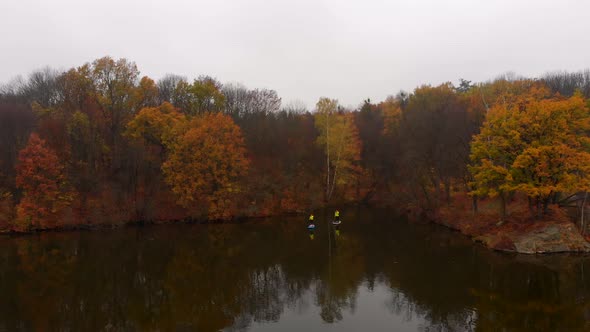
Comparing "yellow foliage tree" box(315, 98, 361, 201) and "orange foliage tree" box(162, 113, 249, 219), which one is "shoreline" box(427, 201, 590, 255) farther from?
"orange foliage tree" box(162, 113, 249, 219)

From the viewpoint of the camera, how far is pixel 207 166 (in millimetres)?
39312

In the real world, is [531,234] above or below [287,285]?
above

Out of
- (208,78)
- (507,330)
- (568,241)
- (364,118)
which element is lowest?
(507,330)

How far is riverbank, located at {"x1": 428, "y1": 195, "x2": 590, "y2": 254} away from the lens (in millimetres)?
24750

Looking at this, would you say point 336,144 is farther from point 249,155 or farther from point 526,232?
point 526,232

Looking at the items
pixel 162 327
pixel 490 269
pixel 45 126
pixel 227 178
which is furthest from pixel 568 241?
pixel 45 126

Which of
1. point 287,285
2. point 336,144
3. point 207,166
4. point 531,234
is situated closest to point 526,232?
point 531,234

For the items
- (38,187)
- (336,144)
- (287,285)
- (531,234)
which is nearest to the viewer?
(287,285)

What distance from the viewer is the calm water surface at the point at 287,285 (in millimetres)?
15898

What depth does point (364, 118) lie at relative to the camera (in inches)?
2414

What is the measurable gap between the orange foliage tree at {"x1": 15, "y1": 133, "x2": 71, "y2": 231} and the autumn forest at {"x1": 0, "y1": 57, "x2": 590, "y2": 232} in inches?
4.8

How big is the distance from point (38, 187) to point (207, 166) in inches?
639

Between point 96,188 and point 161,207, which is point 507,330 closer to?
point 161,207

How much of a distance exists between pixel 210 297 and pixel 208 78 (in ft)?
155
